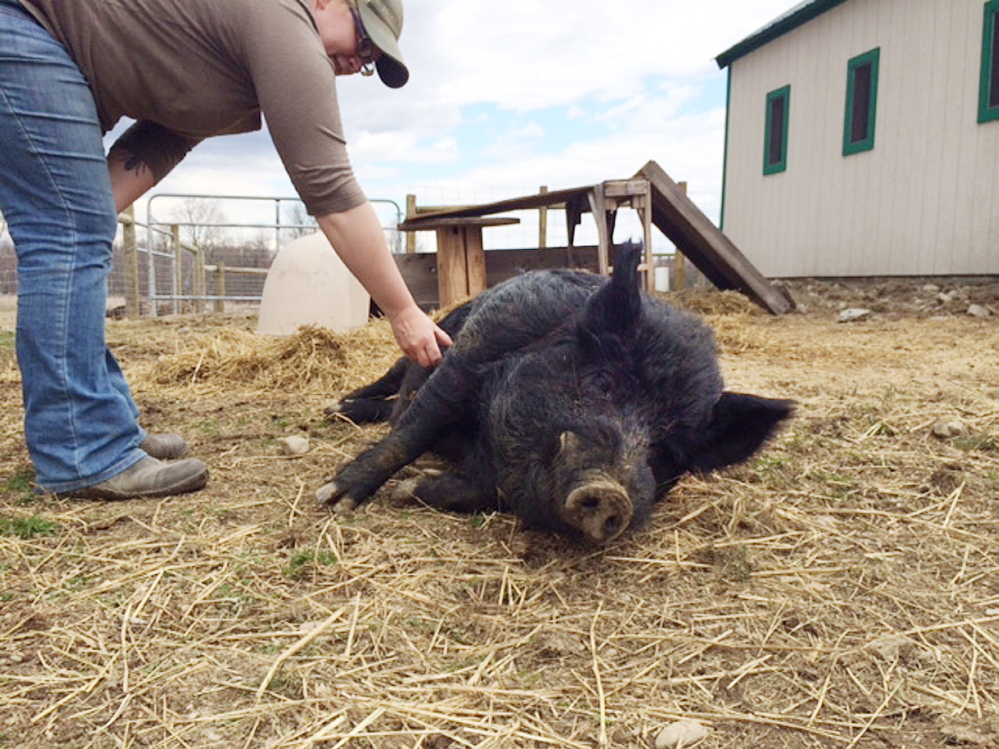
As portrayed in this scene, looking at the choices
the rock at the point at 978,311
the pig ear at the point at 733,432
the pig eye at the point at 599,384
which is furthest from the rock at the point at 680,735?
the rock at the point at 978,311

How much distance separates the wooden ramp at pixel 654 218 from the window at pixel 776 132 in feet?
12.8

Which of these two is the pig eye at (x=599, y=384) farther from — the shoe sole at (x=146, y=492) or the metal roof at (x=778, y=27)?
the metal roof at (x=778, y=27)

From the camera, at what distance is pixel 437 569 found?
2170 millimetres

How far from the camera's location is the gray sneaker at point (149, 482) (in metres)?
2.60

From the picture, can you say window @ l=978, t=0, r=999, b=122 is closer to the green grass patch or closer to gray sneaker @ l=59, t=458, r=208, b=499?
gray sneaker @ l=59, t=458, r=208, b=499

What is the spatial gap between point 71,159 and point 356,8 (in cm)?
99

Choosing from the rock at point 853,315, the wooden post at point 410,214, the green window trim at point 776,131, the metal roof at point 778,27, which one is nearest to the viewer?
the rock at point 853,315

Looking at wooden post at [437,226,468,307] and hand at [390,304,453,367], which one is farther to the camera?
wooden post at [437,226,468,307]

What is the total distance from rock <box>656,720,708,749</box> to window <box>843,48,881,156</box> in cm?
1138

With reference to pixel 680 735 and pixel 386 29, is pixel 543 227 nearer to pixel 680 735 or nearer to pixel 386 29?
pixel 386 29

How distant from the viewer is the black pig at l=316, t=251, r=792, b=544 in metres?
2.10

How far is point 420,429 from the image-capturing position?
2.74 meters

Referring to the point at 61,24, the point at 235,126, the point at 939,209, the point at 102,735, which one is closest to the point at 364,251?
the point at 235,126

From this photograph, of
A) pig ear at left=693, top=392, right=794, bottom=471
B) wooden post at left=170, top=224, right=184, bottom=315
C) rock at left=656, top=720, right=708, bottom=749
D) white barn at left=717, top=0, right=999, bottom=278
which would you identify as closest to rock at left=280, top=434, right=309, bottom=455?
pig ear at left=693, top=392, right=794, bottom=471
